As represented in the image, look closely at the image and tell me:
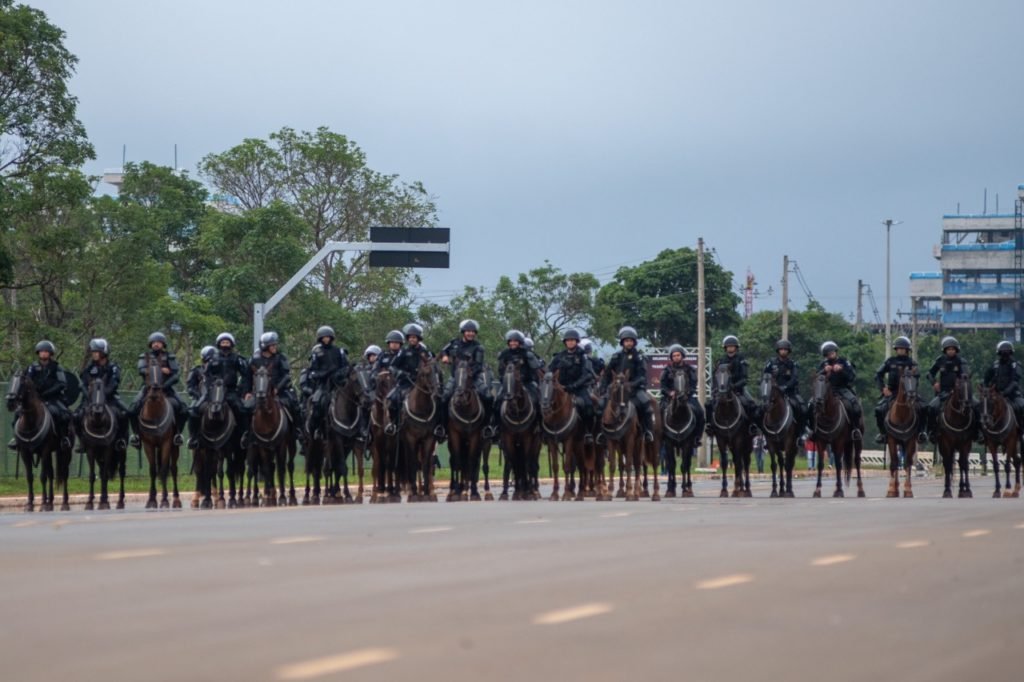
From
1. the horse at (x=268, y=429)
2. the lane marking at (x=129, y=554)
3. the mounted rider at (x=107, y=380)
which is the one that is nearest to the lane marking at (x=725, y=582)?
the lane marking at (x=129, y=554)

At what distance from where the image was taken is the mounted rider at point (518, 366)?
29.8m

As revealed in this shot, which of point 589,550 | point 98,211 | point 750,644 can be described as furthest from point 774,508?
point 98,211

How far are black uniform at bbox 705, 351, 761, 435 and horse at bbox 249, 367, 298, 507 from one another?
775 centimetres

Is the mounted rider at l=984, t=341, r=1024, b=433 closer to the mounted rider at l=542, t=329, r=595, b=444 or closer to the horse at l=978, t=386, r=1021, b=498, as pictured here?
the horse at l=978, t=386, r=1021, b=498

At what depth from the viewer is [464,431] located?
29.2 metres

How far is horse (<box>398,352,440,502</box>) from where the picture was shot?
2905cm

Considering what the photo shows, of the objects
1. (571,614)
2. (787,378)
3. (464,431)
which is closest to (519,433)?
(464,431)

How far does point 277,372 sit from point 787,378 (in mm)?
9714

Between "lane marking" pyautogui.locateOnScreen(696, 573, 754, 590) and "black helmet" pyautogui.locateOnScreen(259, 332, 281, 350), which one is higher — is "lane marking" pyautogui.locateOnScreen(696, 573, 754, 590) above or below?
below

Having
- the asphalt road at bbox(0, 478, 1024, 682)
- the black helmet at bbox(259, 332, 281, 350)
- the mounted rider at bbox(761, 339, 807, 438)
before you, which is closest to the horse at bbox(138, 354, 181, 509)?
the black helmet at bbox(259, 332, 281, 350)

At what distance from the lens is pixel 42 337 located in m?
44.9

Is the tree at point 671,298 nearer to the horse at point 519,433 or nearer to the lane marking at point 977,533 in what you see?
the horse at point 519,433

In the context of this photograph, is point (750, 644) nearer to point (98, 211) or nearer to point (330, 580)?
point (330, 580)

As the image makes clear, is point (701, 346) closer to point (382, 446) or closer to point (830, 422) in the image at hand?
point (830, 422)
